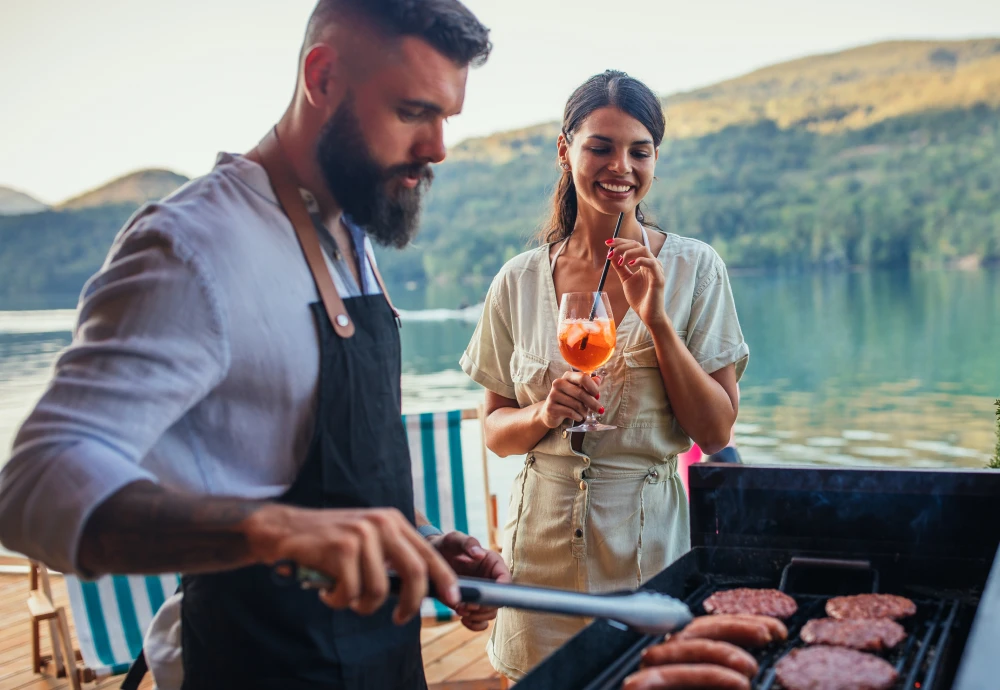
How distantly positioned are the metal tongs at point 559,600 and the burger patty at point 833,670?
0.70ft

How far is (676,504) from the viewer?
2188 millimetres

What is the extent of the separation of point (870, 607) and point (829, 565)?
16 centimetres

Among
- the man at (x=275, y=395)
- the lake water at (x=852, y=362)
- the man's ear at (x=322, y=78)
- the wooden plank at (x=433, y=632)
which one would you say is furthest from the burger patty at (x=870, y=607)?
the lake water at (x=852, y=362)

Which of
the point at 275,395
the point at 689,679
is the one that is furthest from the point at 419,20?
the point at 689,679

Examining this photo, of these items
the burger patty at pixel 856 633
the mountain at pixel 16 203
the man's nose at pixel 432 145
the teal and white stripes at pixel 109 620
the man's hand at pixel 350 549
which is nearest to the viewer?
the man's hand at pixel 350 549

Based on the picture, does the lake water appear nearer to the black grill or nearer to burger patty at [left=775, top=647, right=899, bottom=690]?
the black grill

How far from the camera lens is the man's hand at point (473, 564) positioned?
1.62 m

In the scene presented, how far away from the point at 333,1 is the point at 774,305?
30.4ft

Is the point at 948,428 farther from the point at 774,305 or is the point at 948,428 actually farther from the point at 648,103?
the point at 648,103

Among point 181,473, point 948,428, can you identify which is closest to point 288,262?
point 181,473

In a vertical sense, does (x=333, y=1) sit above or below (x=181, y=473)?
above

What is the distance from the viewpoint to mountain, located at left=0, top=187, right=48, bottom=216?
26.5 feet

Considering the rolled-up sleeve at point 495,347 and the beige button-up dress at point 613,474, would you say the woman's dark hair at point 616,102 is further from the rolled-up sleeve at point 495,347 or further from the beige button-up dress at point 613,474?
the rolled-up sleeve at point 495,347

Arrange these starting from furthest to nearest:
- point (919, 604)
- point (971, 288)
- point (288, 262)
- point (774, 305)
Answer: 1. point (971, 288)
2. point (774, 305)
3. point (919, 604)
4. point (288, 262)
